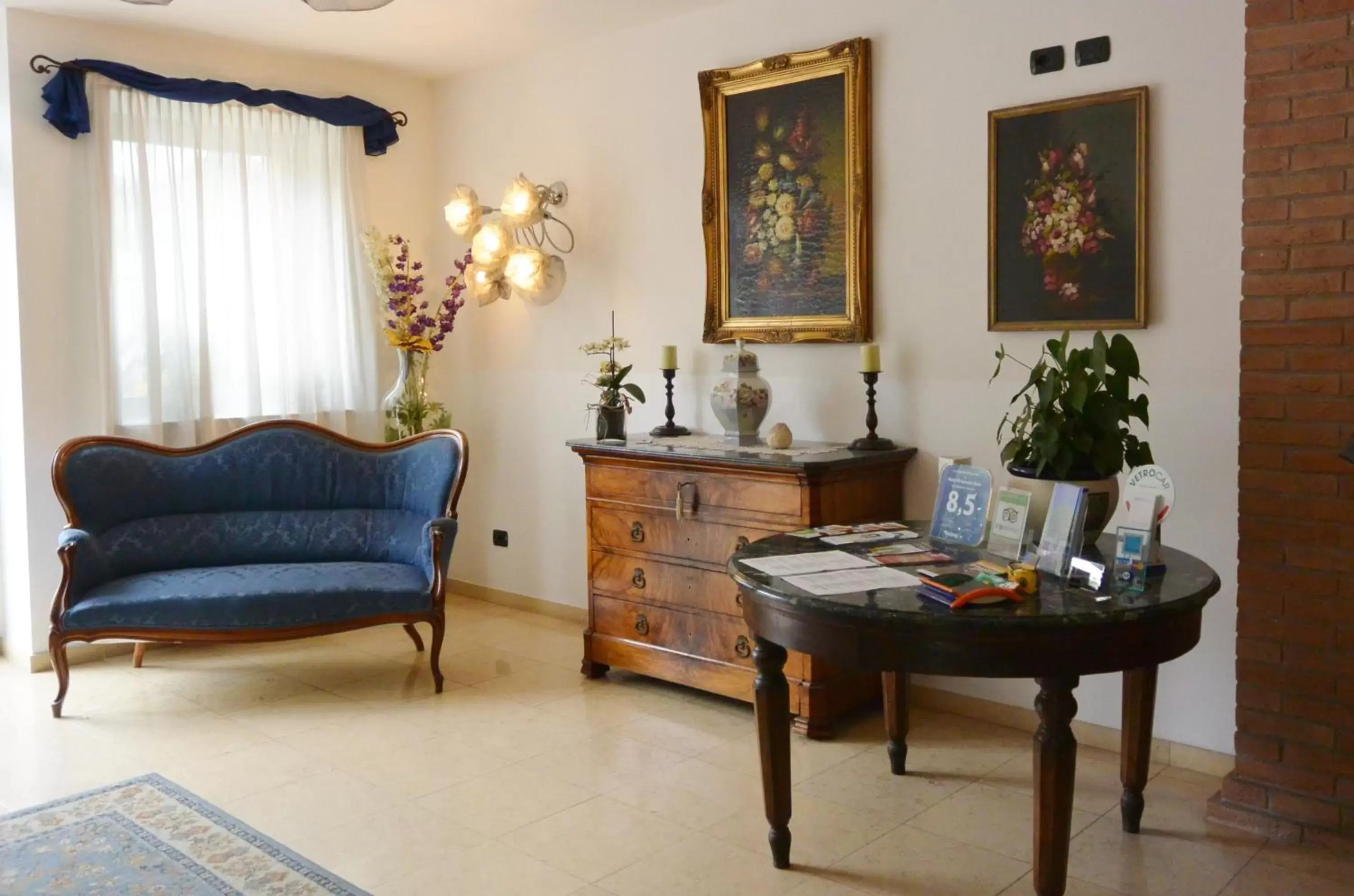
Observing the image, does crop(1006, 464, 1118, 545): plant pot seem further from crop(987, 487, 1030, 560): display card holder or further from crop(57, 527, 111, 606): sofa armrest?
crop(57, 527, 111, 606): sofa armrest

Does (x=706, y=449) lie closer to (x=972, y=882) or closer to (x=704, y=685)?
(x=704, y=685)

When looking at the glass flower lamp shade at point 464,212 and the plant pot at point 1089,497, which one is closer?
the plant pot at point 1089,497

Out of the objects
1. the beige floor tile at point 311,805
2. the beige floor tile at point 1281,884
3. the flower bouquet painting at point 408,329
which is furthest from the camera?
the flower bouquet painting at point 408,329

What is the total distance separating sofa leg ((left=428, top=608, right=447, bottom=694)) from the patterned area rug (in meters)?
1.08

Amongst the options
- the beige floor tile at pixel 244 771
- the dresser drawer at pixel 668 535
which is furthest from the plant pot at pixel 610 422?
the beige floor tile at pixel 244 771

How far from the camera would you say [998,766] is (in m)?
3.38

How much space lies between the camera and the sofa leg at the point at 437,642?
415 centimetres

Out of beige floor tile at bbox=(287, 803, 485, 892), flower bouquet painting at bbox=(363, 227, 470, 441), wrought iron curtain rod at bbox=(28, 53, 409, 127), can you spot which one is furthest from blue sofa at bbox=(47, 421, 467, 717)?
wrought iron curtain rod at bbox=(28, 53, 409, 127)

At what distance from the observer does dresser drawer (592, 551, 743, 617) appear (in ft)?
12.8

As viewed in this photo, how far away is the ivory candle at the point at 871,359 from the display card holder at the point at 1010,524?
1.11 m

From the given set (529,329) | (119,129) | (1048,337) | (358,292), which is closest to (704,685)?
(1048,337)

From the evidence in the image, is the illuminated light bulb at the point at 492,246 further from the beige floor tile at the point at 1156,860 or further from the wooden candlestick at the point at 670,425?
the beige floor tile at the point at 1156,860

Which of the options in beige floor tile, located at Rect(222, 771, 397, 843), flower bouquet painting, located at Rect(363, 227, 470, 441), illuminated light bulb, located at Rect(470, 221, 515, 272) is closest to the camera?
beige floor tile, located at Rect(222, 771, 397, 843)

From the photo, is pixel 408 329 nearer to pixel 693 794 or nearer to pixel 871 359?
pixel 871 359
